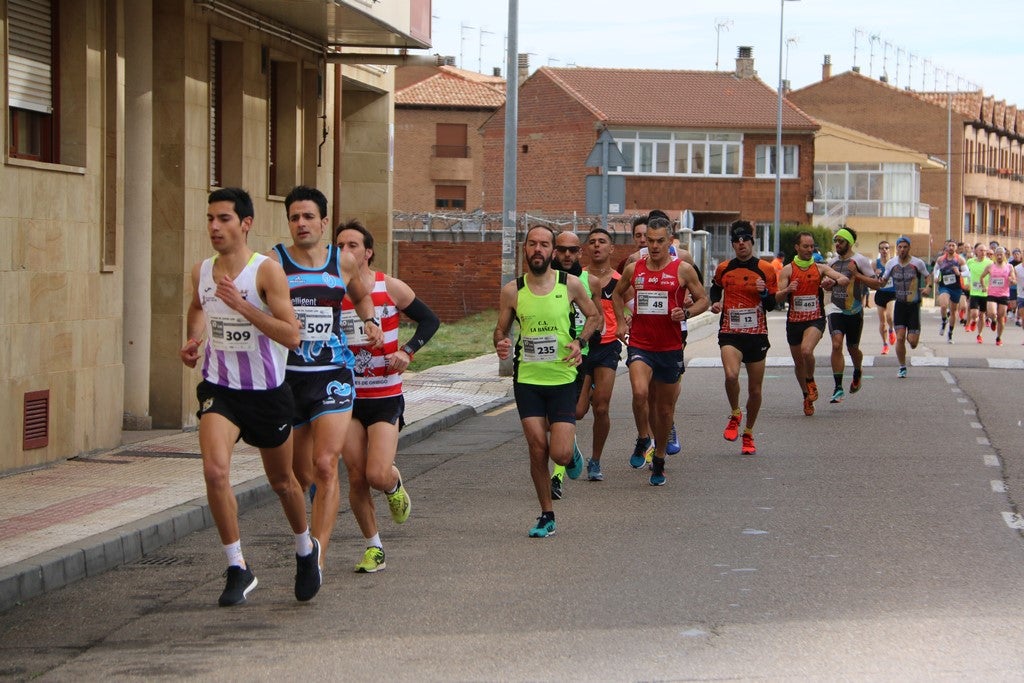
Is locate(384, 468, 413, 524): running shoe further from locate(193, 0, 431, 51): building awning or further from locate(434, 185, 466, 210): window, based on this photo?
locate(434, 185, 466, 210): window

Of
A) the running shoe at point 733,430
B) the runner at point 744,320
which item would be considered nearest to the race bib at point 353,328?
the runner at point 744,320

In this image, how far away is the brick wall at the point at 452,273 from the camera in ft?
135

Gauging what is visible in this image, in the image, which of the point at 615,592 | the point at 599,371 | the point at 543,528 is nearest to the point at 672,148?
the point at 599,371

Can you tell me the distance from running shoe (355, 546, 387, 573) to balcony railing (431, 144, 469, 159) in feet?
226

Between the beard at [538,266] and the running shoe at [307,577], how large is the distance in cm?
257

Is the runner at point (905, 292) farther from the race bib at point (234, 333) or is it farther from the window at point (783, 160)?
the window at point (783, 160)

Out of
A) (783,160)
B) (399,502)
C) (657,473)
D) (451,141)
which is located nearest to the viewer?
(399,502)

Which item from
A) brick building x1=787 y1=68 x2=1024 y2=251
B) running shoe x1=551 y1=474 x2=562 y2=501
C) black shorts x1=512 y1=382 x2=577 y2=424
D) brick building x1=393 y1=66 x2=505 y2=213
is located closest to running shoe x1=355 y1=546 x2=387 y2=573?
black shorts x1=512 y1=382 x2=577 y2=424

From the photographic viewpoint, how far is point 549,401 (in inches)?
361

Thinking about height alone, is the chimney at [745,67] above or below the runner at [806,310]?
above

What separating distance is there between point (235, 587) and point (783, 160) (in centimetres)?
6069

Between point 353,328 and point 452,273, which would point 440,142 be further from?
point 353,328

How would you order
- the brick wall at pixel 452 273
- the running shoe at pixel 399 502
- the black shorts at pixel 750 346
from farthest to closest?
the brick wall at pixel 452 273 → the black shorts at pixel 750 346 → the running shoe at pixel 399 502

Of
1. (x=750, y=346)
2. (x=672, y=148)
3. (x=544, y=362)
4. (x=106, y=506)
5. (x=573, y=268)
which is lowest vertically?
(x=106, y=506)
